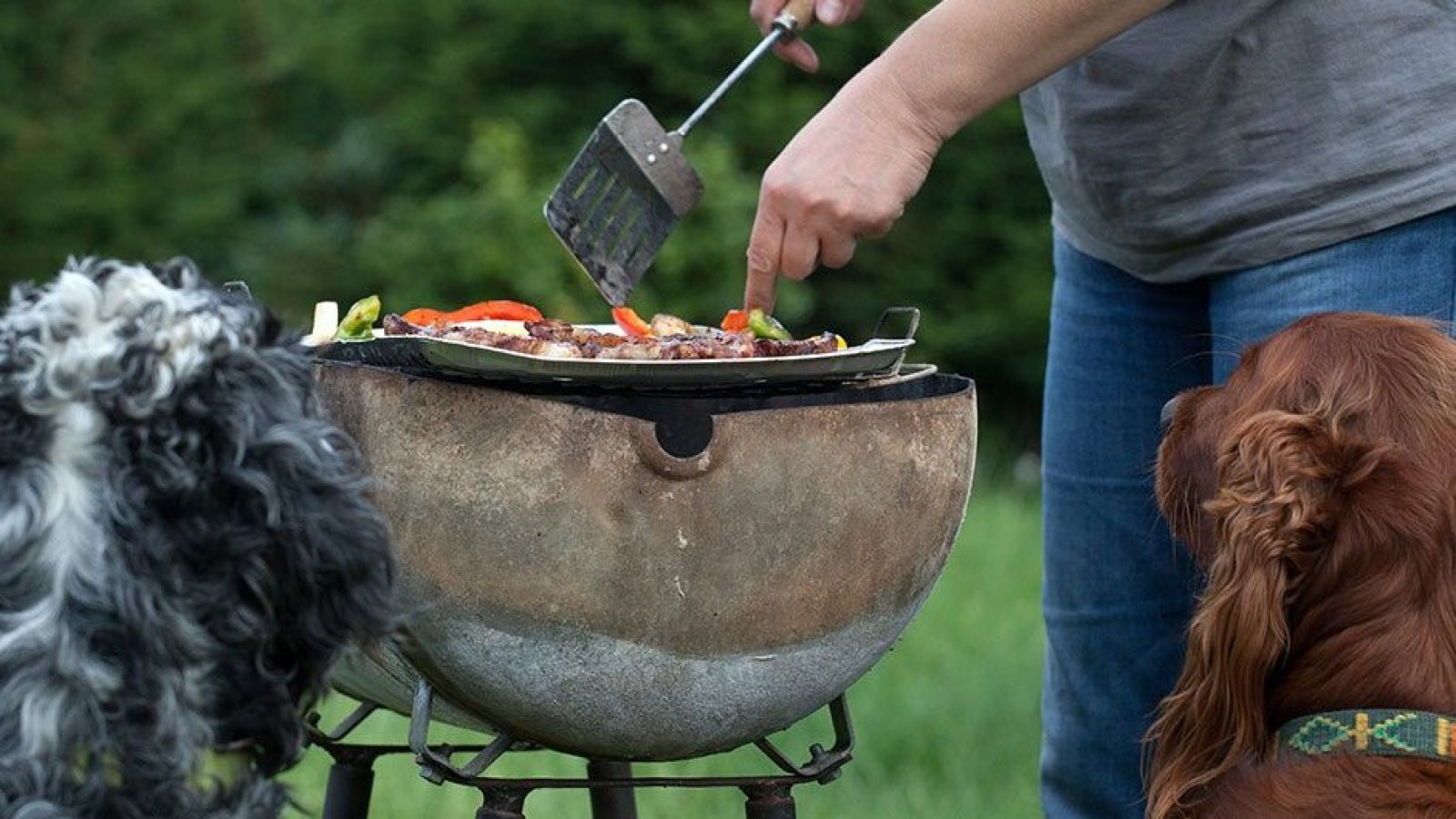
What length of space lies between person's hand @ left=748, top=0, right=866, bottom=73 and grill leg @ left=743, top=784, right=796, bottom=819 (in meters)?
1.25

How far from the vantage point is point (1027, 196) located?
9.90 metres

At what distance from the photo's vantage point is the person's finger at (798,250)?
2840 millimetres

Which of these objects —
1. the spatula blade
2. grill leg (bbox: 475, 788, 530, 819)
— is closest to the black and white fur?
grill leg (bbox: 475, 788, 530, 819)

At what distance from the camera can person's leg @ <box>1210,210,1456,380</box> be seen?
285cm

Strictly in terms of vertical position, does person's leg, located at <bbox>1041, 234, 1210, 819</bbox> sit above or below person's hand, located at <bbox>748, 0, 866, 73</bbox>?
below

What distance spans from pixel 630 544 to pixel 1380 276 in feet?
3.77

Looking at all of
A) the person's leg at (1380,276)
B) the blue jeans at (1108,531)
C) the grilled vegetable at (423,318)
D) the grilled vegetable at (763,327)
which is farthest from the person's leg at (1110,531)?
the grilled vegetable at (423,318)

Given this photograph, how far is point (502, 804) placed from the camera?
2768 mm

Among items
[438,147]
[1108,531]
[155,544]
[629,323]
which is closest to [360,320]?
[629,323]

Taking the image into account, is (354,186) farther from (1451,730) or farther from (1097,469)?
(1451,730)

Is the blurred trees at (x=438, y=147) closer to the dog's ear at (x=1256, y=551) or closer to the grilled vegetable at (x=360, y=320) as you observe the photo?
the grilled vegetable at (x=360, y=320)

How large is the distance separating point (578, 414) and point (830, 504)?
14.4 inches

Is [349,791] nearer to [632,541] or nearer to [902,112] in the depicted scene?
[632,541]

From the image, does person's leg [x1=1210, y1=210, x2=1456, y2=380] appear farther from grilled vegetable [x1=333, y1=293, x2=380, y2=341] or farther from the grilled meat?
grilled vegetable [x1=333, y1=293, x2=380, y2=341]
